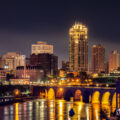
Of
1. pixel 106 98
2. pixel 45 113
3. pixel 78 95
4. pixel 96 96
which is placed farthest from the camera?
pixel 78 95

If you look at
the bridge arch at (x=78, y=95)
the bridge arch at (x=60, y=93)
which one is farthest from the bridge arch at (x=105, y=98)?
the bridge arch at (x=60, y=93)

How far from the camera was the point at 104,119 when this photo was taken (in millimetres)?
93375

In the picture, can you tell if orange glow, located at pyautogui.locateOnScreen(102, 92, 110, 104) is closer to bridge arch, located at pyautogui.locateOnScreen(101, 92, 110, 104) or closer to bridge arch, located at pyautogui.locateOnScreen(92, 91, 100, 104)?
bridge arch, located at pyautogui.locateOnScreen(101, 92, 110, 104)

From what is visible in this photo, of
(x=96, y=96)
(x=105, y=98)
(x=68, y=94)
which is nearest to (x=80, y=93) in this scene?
(x=68, y=94)

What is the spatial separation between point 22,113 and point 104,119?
23466 mm

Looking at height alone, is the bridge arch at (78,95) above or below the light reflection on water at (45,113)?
above

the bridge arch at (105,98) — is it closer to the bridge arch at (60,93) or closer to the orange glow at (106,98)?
the orange glow at (106,98)

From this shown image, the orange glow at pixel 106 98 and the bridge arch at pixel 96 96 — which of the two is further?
the bridge arch at pixel 96 96

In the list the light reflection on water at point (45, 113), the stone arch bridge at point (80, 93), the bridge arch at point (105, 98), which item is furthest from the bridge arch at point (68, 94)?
the light reflection on water at point (45, 113)

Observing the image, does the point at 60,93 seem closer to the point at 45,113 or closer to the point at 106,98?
the point at 106,98

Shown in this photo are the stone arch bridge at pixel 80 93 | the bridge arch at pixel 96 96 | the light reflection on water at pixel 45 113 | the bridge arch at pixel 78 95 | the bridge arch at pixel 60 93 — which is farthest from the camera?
the bridge arch at pixel 60 93

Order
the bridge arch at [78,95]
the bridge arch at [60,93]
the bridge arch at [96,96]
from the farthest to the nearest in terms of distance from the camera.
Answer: the bridge arch at [60,93], the bridge arch at [78,95], the bridge arch at [96,96]

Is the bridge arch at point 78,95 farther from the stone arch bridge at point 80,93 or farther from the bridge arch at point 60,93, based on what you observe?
the bridge arch at point 60,93

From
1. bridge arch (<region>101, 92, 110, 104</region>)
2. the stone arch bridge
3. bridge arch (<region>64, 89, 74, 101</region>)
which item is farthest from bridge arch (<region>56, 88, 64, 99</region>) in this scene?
bridge arch (<region>101, 92, 110, 104</region>)
